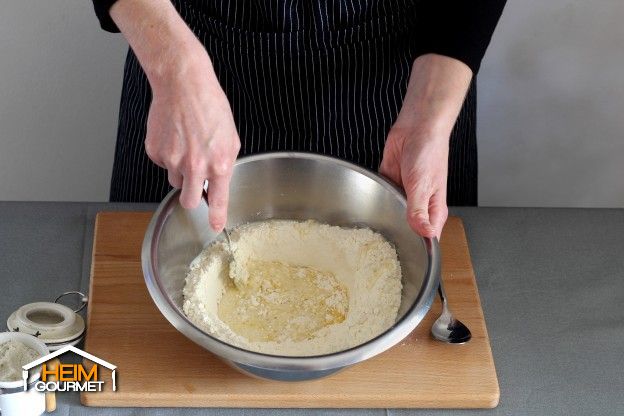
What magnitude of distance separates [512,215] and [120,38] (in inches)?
39.4

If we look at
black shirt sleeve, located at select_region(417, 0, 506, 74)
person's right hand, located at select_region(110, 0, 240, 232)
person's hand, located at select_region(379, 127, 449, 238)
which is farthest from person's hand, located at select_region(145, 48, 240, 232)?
black shirt sleeve, located at select_region(417, 0, 506, 74)

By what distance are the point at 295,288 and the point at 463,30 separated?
0.42 metres

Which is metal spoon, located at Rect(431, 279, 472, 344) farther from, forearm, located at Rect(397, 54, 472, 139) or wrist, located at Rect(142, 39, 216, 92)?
wrist, located at Rect(142, 39, 216, 92)

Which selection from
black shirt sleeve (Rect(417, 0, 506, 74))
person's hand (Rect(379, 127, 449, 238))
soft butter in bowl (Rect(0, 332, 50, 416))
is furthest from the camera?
black shirt sleeve (Rect(417, 0, 506, 74))

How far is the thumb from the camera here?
114 centimetres

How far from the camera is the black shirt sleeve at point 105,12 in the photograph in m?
1.19

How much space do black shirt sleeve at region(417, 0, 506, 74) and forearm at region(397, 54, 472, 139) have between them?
1 centimetres

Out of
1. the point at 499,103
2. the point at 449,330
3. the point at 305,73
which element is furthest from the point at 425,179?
the point at 499,103

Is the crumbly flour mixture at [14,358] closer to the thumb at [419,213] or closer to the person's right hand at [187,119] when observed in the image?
the person's right hand at [187,119]

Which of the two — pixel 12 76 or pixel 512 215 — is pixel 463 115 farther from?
pixel 12 76

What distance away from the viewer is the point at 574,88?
2004mm

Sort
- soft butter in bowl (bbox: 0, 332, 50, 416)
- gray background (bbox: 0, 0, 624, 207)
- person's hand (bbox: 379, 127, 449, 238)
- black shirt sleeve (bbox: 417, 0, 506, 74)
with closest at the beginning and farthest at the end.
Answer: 1. soft butter in bowl (bbox: 0, 332, 50, 416)
2. person's hand (bbox: 379, 127, 449, 238)
3. black shirt sleeve (bbox: 417, 0, 506, 74)
4. gray background (bbox: 0, 0, 624, 207)

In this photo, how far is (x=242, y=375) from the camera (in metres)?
1.12

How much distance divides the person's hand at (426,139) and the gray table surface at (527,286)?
0.20m
